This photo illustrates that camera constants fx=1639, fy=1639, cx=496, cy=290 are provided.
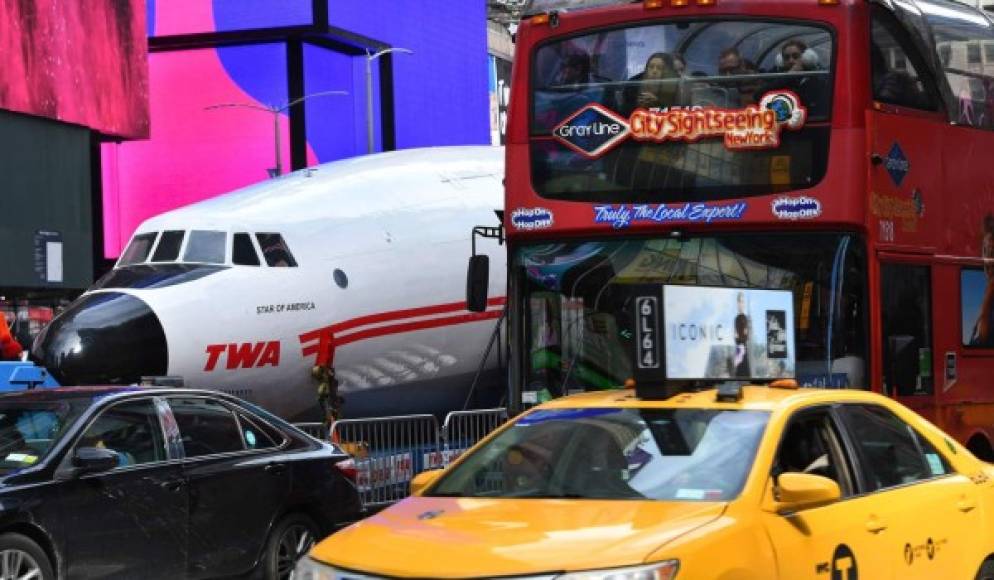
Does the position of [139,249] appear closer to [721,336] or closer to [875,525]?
[721,336]

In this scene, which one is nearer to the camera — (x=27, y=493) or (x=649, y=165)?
(x=27, y=493)

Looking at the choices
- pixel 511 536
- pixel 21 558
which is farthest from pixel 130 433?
pixel 511 536

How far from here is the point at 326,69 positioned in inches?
2441

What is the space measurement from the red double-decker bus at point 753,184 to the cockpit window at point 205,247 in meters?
6.47

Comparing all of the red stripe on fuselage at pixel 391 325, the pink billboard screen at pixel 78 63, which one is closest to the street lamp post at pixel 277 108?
the pink billboard screen at pixel 78 63

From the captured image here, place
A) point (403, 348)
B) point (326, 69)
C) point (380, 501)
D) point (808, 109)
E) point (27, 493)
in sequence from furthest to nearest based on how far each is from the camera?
point (326, 69) < point (403, 348) < point (380, 501) < point (808, 109) < point (27, 493)

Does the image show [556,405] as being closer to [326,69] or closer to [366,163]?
[366,163]

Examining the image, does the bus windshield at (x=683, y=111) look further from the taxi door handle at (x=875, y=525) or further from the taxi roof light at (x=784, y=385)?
the taxi door handle at (x=875, y=525)

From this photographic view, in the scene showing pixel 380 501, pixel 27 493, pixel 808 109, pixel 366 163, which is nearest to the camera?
pixel 27 493

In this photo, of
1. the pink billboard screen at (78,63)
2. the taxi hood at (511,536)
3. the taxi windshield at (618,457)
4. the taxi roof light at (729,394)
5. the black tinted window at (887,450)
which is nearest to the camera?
the taxi hood at (511,536)

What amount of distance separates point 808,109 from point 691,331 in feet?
16.5

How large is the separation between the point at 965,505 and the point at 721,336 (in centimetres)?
142

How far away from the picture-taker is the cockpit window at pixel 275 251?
744 inches

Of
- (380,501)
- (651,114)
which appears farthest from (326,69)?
(651,114)
